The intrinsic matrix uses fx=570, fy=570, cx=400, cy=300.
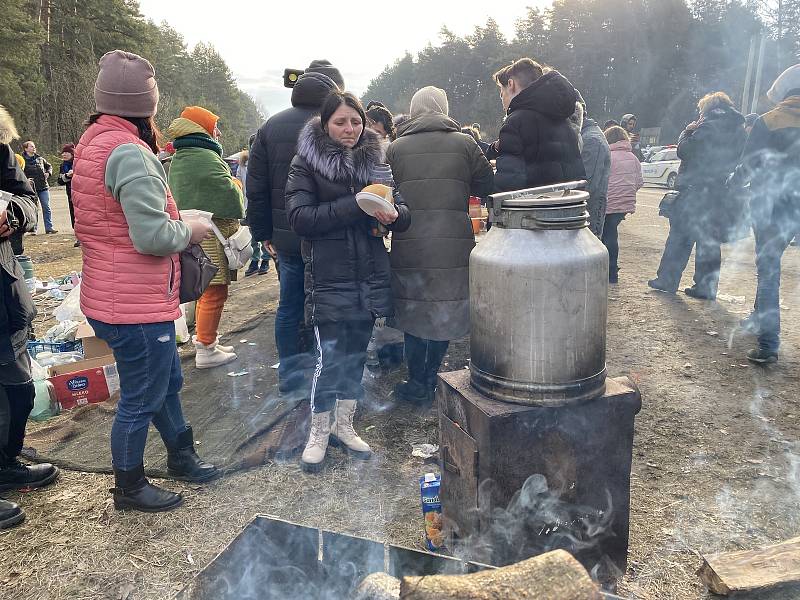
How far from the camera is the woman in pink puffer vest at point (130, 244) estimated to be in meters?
2.49

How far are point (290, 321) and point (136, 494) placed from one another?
1.64 metres

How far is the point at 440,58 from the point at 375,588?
67.7m

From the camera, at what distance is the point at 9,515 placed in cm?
279

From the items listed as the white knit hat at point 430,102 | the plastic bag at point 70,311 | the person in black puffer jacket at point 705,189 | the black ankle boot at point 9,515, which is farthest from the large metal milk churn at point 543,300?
the person in black puffer jacket at point 705,189

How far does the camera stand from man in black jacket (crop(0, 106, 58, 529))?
Answer: 2816 millimetres

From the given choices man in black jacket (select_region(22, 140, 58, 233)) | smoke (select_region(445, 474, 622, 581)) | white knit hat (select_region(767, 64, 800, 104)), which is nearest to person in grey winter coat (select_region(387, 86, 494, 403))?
smoke (select_region(445, 474, 622, 581))

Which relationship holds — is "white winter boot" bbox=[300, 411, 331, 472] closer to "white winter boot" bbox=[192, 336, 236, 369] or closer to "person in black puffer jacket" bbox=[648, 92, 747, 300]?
"white winter boot" bbox=[192, 336, 236, 369]

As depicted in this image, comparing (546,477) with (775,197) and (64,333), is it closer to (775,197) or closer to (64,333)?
(775,197)

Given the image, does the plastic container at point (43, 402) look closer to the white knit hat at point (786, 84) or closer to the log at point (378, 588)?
the log at point (378, 588)

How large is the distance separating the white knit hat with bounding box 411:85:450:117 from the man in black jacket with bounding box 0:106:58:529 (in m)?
2.37

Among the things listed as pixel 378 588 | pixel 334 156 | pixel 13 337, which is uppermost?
pixel 334 156

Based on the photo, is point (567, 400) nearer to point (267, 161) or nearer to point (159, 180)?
point (159, 180)

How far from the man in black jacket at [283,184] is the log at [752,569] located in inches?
115

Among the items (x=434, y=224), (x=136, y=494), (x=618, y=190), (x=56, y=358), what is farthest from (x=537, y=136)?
(x=56, y=358)
